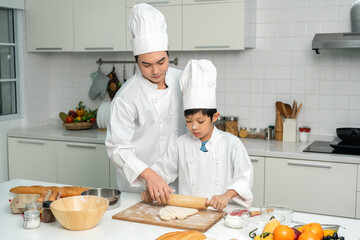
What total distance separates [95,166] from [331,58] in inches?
84.5

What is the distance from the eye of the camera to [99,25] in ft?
12.9

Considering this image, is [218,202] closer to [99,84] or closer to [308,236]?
[308,236]

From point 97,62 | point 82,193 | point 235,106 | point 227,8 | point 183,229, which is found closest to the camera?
point 183,229

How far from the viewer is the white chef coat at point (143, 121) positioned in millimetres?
2197

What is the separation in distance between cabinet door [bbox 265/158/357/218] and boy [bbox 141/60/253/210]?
44.9 inches

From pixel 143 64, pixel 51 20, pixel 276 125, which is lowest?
pixel 276 125

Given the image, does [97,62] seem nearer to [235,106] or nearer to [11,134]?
[11,134]

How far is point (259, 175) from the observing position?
327 centimetres

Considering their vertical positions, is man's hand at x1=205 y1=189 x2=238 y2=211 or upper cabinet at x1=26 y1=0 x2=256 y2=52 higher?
upper cabinet at x1=26 y1=0 x2=256 y2=52

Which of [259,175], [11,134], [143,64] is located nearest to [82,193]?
[143,64]

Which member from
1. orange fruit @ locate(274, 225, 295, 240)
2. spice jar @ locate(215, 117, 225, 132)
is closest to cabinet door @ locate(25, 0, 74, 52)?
spice jar @ locate(215, 117, 225, 132)

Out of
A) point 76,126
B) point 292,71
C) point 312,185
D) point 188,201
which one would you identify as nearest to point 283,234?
point 188,201

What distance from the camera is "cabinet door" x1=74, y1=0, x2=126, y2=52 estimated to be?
3855mm

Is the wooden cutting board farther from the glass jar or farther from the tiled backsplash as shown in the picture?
the tiled backsplash
